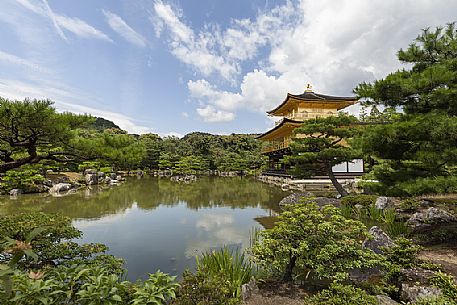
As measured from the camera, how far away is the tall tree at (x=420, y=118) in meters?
3.82

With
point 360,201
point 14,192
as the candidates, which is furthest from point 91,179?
point 360,201

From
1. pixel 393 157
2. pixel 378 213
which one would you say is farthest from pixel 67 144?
pixel 378 213

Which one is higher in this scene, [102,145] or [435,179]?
[102,145]

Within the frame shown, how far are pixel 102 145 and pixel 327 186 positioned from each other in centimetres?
1342

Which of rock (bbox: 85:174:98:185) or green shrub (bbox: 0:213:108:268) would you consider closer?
green shrub (bbox: 0:213:108:268)

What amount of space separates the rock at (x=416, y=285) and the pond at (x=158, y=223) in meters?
2.87

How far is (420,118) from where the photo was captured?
4.05 meters

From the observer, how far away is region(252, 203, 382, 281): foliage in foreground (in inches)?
112

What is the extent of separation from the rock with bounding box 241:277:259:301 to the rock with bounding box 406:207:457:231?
439cm

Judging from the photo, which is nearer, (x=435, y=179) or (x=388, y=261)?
(x=388, y=261)

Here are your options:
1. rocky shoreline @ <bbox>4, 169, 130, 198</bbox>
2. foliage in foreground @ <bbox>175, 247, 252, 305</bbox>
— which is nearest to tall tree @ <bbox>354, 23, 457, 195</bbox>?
foliage in foreground @ <bbox>175, 247, 252, 305</bbox>

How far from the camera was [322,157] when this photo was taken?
933 centimetres

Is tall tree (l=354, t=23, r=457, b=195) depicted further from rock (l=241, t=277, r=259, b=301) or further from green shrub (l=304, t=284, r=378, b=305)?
rock (l=241, t=277, r=259, b=301)

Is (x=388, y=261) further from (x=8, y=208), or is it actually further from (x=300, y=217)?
(x=8, y=208)
